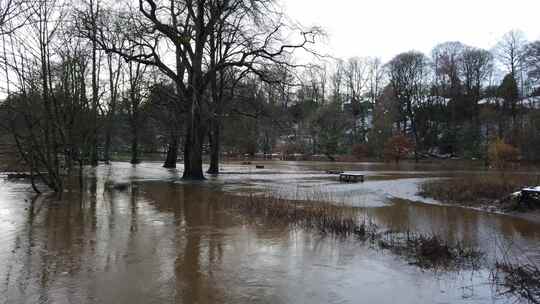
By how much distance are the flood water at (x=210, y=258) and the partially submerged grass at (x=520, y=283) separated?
199 mm

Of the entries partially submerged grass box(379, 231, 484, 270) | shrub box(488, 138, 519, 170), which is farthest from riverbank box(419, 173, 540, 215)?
shrub box(488, 138, 519, 170)

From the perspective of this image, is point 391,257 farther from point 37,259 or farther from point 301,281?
point 37,259

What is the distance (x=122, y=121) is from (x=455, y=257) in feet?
135

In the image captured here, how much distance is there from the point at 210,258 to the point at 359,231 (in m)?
3.93

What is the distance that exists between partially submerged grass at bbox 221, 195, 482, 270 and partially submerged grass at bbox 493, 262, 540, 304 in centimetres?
79

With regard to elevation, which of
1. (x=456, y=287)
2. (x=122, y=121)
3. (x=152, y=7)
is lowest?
(x=456, y=287)

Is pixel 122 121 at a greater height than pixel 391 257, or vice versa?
pixel 122 121

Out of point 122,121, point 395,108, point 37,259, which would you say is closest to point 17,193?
point 37,259

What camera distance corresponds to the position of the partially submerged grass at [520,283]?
632cm

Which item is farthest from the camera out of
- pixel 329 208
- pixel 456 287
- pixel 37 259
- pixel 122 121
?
pixel 122 121

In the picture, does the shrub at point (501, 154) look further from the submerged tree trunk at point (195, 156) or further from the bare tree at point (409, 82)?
the submerged tree trunk at point (195, 156)

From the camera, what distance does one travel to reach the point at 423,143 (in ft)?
241

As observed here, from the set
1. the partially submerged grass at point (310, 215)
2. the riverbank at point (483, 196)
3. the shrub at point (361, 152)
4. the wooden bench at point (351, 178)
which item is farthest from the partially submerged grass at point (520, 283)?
the shrub at point (361, 152)

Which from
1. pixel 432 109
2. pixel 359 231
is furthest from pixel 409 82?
pixel 359 231
